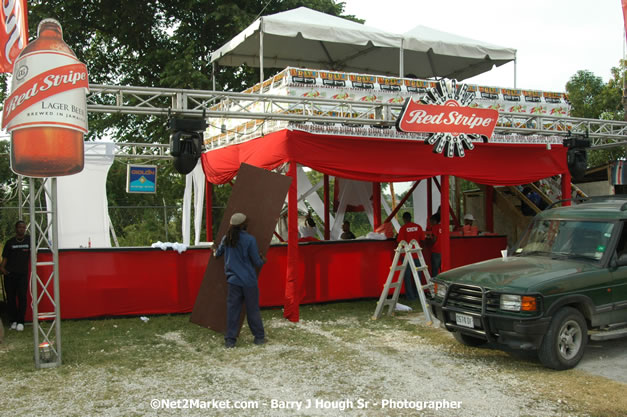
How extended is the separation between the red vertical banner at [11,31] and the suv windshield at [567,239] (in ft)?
29.2

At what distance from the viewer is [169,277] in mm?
9758

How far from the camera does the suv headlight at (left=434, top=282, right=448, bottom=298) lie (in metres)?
7.16

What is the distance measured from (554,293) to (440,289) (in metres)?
1.50

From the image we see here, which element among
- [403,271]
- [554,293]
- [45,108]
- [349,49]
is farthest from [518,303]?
[349,49]

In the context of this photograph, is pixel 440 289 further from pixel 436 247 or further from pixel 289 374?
pixel 436 247

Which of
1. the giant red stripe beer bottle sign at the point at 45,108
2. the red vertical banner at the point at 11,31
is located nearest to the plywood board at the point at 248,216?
the giant red stripe beer bottle sign at the point at 45,108

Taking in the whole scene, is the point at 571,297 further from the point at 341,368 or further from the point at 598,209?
the point at 341,368

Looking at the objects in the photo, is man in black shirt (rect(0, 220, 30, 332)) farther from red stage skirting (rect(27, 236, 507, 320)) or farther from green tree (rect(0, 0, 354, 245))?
green tree (rect(0, 0, 354, 245))

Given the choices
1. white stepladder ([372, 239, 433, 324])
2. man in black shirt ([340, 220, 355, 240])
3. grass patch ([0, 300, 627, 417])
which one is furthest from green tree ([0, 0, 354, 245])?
grass patch ([0, 300, 627, 417])

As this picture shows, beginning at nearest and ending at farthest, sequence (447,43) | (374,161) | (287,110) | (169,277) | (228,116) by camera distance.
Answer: (228,116) → (287,110) → (169,277) → (374,161) → (447,43)

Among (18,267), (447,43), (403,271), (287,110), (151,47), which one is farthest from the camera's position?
(151,47)

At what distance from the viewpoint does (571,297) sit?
6281 millimetres

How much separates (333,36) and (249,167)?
407 cm

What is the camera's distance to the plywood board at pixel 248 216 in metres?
8.16
